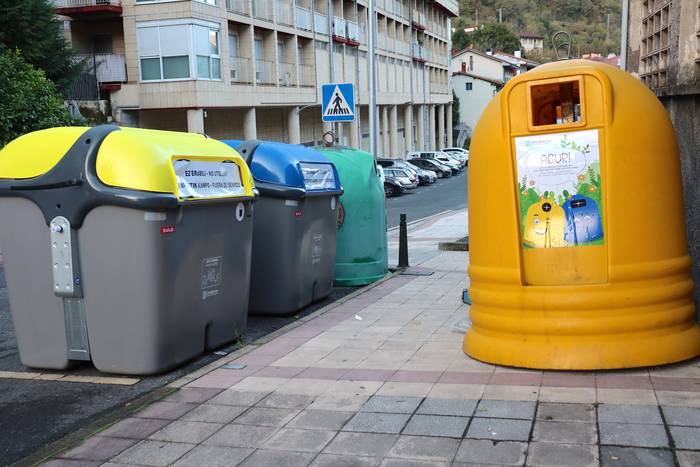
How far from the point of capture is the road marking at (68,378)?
625cm

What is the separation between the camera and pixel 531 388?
5.30 meters

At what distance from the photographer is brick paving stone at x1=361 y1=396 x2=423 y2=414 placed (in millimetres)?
5066

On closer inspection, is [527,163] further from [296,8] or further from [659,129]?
[296,8]

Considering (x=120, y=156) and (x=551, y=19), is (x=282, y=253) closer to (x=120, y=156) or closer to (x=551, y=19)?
(x=120, y=156)

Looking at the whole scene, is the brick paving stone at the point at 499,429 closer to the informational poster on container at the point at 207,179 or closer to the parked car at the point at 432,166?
the informational poster on container at the point at 207,179

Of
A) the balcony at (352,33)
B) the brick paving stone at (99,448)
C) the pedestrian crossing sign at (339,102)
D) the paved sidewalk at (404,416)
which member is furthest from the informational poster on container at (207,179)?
the balcony at (352,33)

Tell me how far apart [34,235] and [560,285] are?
403cm

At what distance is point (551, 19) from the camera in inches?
5723

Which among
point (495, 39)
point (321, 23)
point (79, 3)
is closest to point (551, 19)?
point (495, 39)

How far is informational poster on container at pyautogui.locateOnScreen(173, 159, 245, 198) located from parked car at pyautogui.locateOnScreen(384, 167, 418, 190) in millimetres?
31606

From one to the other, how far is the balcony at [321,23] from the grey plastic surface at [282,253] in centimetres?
3242

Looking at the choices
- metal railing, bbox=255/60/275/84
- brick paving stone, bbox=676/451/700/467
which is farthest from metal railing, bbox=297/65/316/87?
brick paving stone, bbox=676/451/700/467

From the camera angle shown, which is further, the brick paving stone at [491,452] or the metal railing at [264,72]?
the metal railing at [264,72]

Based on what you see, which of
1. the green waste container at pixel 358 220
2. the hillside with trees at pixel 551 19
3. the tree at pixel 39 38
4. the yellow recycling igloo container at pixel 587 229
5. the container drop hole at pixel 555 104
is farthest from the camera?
the hillside with trees at pixel 551 19
